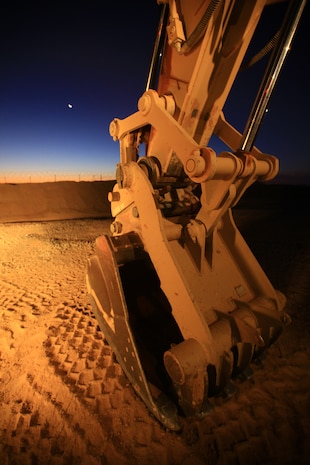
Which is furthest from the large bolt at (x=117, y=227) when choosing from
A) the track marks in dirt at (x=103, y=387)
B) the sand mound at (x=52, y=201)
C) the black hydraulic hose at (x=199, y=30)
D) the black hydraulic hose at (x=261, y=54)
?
the sand mound at (x=52, y=201)

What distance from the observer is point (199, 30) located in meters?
1.90

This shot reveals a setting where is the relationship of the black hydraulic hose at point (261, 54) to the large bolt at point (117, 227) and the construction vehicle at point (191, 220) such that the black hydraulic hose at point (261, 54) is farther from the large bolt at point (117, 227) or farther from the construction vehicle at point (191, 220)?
the large bolt at point (117, 227)

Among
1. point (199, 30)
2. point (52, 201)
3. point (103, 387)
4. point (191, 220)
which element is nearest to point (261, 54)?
point (199, 30)

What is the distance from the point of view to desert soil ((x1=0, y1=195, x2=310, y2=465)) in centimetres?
203

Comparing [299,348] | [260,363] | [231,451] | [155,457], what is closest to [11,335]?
[155,457]

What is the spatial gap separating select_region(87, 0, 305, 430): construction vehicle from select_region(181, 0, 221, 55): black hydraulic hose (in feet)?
0.04

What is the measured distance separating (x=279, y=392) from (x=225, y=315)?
1.15m

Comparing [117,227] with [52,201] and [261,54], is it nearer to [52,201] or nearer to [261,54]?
[261,54]

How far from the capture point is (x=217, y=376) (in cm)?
208

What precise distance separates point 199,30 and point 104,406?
3480 millimetres

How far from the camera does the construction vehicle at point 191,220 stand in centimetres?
191

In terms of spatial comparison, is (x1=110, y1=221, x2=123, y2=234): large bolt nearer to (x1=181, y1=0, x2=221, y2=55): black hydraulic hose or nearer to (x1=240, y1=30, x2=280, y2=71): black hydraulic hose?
(x1=181, y1=0, x2=221, y2=55): black hydraulic hose

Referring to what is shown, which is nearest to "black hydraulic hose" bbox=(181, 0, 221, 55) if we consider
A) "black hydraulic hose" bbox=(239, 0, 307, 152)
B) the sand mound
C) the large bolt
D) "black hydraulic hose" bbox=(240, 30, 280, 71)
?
"black hydraulic hose" bbox=(239, 0, 307, 152)

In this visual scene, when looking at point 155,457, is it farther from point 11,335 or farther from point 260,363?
point 11,335
